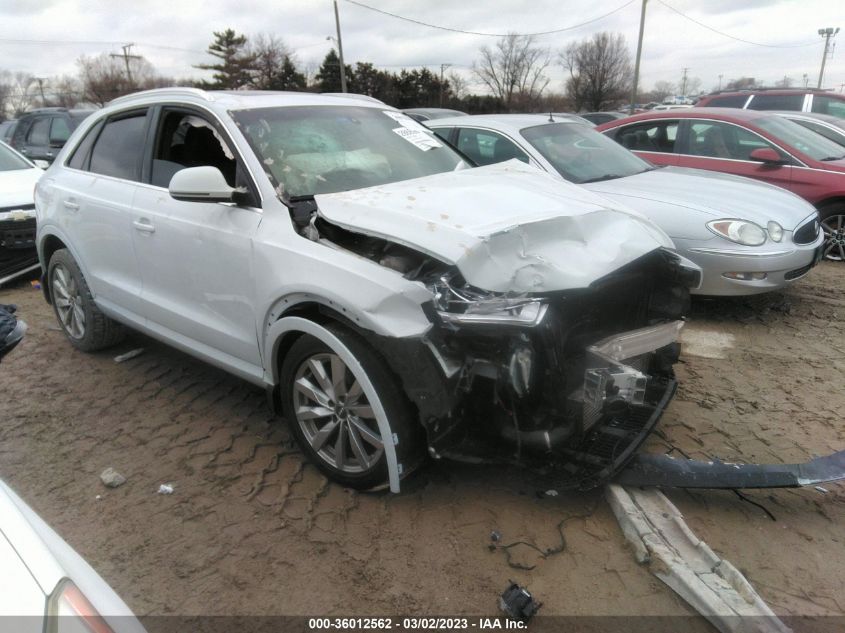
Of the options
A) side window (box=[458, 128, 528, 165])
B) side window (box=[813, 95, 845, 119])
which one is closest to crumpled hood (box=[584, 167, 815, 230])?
side window (box=[458, 128, 528, 165])

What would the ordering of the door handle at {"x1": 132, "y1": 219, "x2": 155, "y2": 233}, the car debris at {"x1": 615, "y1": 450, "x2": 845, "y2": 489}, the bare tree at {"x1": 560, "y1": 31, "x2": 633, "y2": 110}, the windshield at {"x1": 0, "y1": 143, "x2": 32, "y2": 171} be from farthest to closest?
1. the bare tree at {"x1": 560, "y1": 31, "x2": 633, "y2": 110}
2. the windshield at {"x1": 0, "y1": 143, "x2": 32, "y2": 171}
3. the door handle at {"x1": 132, "y1": 219, "x2": 155, "y2": 233}
4. the car debris at {"x1": 615, "y1": 450, "x2": 845, "y2": 489}

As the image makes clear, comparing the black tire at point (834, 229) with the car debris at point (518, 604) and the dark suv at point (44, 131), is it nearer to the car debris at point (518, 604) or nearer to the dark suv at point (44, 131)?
the car debris at point (518, 604)

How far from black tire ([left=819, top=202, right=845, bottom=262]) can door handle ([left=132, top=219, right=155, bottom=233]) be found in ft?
21.7

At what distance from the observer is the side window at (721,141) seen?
674 cm

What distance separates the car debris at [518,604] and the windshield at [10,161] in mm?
8209

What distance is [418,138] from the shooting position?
3891mm

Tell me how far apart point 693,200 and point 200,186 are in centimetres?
380

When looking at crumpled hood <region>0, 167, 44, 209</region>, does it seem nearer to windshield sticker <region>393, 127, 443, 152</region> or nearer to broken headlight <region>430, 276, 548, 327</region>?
windshield sticker <region>393, 127, 443, 152</region>

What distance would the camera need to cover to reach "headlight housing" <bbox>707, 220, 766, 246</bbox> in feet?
15.4

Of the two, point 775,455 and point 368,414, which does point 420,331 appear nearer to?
point 368,414

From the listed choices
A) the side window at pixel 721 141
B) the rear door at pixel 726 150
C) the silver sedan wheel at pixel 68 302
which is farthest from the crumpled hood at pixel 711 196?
the silver sedan wheel at pixel 68 302

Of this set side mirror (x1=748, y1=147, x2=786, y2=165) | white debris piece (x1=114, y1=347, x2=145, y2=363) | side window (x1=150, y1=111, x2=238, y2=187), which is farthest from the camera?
side mirror (x1=748, y1=147, x2=786, y2=165)

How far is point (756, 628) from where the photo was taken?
204 cm

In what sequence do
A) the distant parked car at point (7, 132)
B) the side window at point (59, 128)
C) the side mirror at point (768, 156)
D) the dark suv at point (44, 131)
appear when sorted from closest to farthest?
the side mirror at point (768, 156) < the dark suv at point (44, 131) < the side window at point (59, 128) < the distant parked car at point (7, 132)
